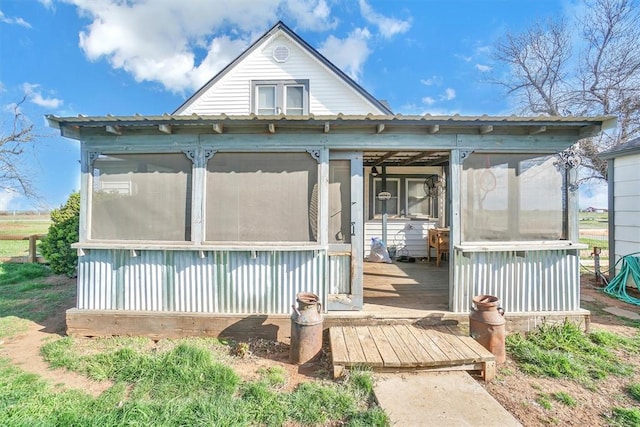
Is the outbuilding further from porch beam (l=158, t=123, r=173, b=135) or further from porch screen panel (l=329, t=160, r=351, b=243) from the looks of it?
porch beam (l=158, t=123, r=173, b=135)

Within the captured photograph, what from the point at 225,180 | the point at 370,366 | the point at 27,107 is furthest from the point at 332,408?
the point at 27,107

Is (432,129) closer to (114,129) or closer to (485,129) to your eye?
(485,129)

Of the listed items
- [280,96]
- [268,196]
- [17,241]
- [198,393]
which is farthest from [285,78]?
[17,241]

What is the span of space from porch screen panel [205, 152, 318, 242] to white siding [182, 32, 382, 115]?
5575 millimetres

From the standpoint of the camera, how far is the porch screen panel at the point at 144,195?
4.00 metres

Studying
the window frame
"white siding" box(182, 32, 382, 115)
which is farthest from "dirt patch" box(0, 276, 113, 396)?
the window frame

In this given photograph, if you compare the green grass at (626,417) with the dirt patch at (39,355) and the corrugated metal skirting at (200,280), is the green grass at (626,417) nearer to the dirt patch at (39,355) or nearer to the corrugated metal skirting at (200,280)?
the corrugated metal skirting at (200,280)

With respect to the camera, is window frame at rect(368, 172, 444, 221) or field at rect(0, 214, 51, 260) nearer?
window frame at rect(368, 172, 444, 221)

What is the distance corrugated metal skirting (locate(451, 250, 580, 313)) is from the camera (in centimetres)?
400

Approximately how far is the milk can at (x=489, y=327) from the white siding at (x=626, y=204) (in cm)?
489

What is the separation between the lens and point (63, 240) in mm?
7160

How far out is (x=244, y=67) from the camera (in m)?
9.02

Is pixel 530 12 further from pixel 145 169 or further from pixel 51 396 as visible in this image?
pixel 51 396

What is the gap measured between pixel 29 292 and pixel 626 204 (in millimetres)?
12263
